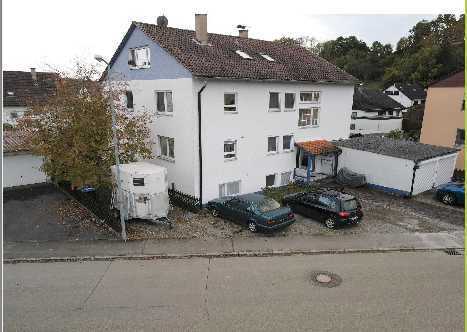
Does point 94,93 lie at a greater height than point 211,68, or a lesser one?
lesser

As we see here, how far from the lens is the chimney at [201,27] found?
18.7 meters

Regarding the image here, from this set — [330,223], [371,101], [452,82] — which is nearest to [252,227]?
Result: [330,223]

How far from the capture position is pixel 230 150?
18.8 metres

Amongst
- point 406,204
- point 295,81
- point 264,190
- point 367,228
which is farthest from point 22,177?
point 406,204

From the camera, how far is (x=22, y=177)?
2075 centimetres

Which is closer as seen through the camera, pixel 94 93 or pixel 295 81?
pixel 94 93

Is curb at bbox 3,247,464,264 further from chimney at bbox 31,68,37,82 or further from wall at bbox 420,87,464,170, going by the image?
chimney at bbox 31,68,37,82

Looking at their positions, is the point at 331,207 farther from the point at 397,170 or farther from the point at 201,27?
the point at 201,27

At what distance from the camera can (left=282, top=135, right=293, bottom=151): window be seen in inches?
832

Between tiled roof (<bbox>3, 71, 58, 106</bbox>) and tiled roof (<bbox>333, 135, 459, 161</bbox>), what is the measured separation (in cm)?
2775

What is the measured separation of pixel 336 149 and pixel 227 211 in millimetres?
10134

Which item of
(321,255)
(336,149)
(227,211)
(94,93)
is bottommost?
(321,255)

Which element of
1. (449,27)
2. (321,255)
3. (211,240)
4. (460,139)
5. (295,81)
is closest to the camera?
(321,255)

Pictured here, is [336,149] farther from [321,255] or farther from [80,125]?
[80,125]
